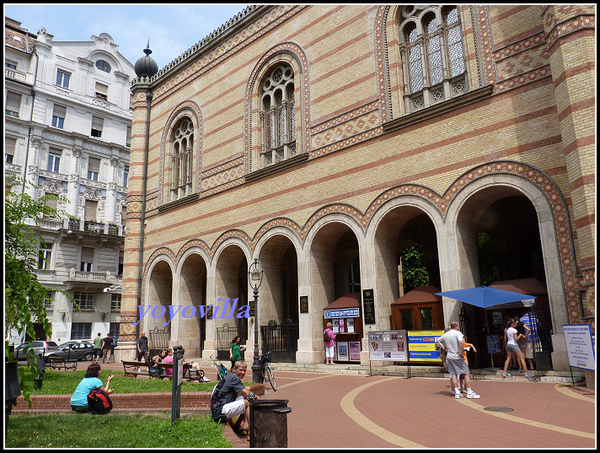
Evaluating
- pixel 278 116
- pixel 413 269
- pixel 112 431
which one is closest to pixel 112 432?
pixel 112 431

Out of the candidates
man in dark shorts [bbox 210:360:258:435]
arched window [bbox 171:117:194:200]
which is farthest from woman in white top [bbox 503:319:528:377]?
arched window [bbox 171:117:194:200]

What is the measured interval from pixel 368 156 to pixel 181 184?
A: 10924mm

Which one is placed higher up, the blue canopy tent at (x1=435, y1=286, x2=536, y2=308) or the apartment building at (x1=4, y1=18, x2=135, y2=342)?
the apartment building at (x1=4, y1=18, x2=135, y2=342)

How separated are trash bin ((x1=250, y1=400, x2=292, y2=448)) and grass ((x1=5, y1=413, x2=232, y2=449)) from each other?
19.2 inches

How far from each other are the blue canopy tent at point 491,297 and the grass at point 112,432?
7.08 metres

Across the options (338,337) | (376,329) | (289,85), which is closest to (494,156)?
(376,329)

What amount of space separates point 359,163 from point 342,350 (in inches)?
247

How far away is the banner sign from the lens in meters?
15.4

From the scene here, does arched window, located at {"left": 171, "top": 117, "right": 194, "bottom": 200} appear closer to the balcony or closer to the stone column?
the balcony

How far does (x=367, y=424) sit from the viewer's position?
6.74 meters

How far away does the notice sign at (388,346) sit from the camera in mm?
12555

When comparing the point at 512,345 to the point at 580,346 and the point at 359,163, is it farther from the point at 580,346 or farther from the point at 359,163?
the point at 359,163

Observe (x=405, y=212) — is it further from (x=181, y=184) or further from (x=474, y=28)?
(x=181, y=184)

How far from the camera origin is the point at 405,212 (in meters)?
14.4
